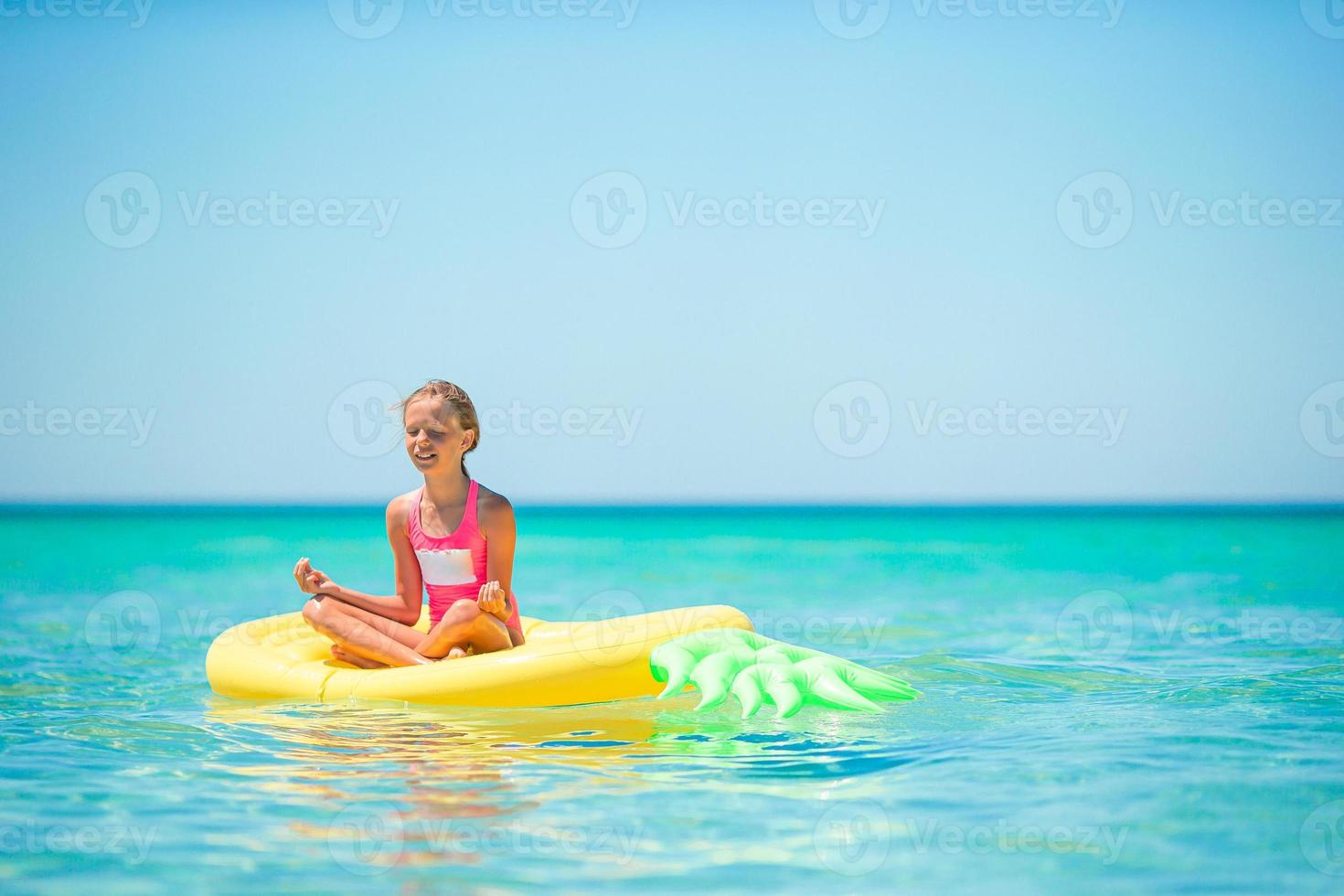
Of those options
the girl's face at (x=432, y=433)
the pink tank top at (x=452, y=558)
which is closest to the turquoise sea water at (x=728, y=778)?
the pink tank top at (x=452, y=558)

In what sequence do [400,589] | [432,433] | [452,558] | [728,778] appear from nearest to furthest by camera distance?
1. [728,778]
2. [432,433]
3. [452,558]
4. [400,589]

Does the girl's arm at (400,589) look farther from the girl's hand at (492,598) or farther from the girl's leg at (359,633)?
the girl's hand at (492,598)

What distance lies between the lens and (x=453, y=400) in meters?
4.86

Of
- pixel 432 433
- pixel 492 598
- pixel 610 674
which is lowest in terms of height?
pixel 610 674

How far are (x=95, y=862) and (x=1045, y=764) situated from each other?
2.70m

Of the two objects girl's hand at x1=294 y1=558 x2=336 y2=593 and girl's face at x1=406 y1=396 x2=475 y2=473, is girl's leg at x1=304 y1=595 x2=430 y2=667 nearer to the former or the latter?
girl's hand at x1=294 y1=558 x2=336 y2=593

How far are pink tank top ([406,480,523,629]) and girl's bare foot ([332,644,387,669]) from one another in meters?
0.28

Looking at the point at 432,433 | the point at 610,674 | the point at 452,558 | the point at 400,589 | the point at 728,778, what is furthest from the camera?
the point at 400,589

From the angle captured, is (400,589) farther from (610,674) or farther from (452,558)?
(610,674)

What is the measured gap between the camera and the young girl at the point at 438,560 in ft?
15.9

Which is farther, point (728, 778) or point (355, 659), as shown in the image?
point (355, 659)

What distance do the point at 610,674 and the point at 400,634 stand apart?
94 cm

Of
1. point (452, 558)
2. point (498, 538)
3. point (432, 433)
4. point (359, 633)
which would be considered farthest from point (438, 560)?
point (432, 433)

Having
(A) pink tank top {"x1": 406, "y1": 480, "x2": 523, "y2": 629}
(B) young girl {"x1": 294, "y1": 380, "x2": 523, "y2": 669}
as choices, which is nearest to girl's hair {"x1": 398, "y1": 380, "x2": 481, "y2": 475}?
(B) young girl {"x1": 294, "y1": 380, "x2": 523, "y2": 669}
